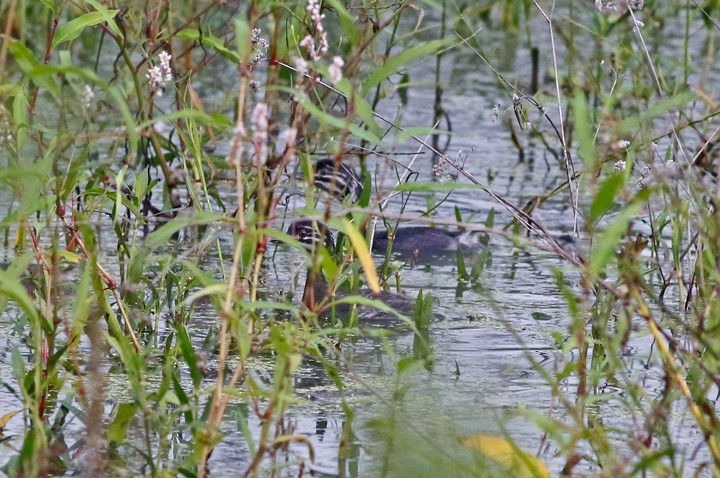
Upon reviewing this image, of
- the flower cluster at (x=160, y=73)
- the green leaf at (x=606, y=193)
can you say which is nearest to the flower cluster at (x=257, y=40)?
the flower cluster at (x=160, y=73)

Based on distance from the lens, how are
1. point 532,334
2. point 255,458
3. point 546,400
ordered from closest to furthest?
point 255,458 < point 546,400 < point 532,334

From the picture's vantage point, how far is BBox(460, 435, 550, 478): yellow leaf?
205cm

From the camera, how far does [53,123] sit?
13.4 feet

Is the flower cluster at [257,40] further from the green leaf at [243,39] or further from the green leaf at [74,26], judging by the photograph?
the green leaf at [243,39]

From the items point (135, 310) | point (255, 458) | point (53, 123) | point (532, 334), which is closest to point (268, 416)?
point (255, 458)

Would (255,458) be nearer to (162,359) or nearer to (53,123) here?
(162,359)

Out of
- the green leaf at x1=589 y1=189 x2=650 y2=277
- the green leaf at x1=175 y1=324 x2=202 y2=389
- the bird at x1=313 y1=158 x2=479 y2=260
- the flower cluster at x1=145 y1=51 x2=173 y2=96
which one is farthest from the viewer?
the bird at x1=313 y1=158 x2=479 y2=260

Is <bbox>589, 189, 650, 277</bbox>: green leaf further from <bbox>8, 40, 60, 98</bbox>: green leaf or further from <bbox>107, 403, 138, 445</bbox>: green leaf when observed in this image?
<bbox>8, 40, 60, 98</bbox>: green leaf

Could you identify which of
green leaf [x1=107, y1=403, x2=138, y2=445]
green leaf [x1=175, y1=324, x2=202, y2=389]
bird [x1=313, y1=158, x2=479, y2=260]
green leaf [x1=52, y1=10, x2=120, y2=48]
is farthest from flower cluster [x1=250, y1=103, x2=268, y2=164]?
bird [x1=313, y1=158, x2=479, y2=260]

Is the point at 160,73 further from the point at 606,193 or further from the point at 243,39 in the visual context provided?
the point at 606,193

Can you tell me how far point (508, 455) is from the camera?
7.14 feet

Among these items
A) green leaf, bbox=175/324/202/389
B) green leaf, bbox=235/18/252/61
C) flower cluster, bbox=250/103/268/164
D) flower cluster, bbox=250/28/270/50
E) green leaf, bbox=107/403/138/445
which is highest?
flower cluster, bbox=250/28/270/50

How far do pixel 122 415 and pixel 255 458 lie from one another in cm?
31

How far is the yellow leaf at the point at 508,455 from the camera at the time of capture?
6.73 feet
